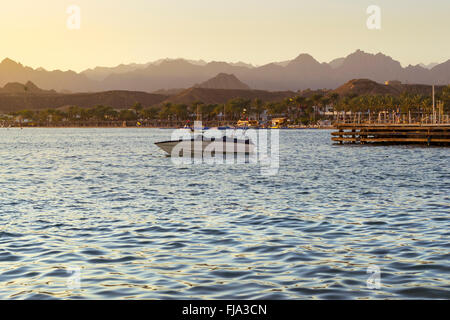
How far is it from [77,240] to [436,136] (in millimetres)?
96130

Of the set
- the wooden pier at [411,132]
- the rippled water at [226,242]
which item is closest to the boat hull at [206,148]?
the rippled water at [226,242]

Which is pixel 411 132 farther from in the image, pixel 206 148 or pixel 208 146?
pixel 206 148

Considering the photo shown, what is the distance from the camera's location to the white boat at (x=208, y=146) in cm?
6431

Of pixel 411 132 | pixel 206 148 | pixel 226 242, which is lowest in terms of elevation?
pixel 226 242

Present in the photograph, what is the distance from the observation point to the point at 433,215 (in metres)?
22.8

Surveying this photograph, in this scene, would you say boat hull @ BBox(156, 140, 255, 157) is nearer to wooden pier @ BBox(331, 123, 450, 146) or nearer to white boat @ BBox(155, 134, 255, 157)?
white boat @ BBox(155, 134, 255, 157)

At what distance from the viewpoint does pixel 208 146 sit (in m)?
64.4

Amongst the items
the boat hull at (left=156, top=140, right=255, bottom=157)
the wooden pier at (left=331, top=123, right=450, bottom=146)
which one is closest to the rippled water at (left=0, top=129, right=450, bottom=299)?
the boat hull at (left=156, top=140, right=255, bottom=157)

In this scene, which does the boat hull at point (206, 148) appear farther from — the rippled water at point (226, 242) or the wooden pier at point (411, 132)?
the wooden pier at point (411, 132)

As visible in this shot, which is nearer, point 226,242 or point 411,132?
point 226,242

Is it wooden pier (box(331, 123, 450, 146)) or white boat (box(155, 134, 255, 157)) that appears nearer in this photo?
white boat (box(155, 134, 255, 157))

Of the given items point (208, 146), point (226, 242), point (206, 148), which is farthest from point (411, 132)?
point (226, 242)

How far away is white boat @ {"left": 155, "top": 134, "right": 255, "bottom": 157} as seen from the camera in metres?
64.3
